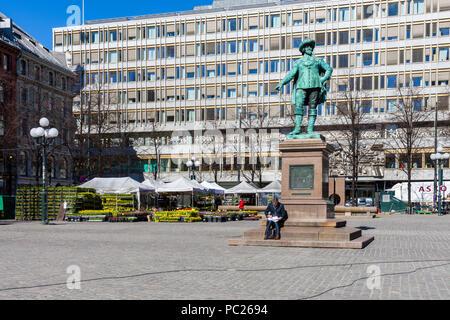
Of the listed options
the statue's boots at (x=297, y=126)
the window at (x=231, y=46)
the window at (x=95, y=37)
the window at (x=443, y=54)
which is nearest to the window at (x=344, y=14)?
the window at (x=443, y=54)

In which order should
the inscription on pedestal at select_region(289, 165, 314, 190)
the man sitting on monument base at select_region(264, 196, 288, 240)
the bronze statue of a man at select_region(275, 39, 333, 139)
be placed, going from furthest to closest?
the bronze statue of a man at select_region(275, 39, 333, 139), the inscription on pedestal at select_region(289, 165, 314, 190), the man sitting on monument base at select_region(264, 196, 288, 240)

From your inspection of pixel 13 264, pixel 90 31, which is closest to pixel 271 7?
pixel 90 31

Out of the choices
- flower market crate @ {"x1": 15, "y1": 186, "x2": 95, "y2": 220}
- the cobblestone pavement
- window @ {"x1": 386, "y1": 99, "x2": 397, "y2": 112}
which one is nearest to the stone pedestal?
the cobblestone pavement

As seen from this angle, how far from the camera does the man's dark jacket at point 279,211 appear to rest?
14766 millimetres

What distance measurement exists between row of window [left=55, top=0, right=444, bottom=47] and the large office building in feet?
0.41

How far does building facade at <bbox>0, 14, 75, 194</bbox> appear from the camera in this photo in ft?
171

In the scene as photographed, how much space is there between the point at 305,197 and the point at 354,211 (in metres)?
23.5

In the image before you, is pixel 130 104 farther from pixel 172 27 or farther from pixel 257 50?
pixel 257 50

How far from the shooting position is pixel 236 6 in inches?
2886

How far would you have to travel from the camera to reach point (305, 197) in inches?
616

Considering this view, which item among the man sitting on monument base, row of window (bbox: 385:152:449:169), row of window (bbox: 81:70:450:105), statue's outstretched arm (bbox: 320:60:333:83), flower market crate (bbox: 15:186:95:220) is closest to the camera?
the man sitting on monument base

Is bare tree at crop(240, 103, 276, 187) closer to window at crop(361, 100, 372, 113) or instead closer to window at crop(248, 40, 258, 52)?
window at crop(248, 40, 258, 52)

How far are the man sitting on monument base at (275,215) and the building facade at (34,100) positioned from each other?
117 feet
